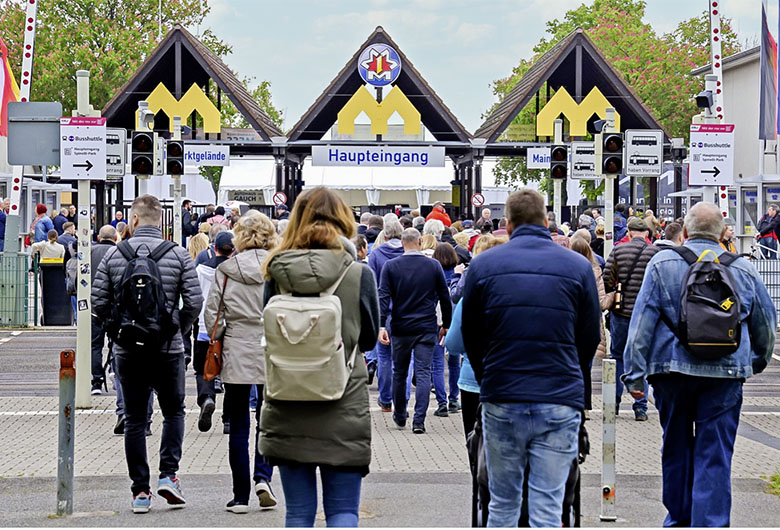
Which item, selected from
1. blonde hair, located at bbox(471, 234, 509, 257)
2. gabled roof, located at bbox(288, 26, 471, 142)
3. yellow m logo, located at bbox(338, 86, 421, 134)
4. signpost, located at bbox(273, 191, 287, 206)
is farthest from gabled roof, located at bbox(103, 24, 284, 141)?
blonde hair, located at bbox(471, 234, 509, 257)

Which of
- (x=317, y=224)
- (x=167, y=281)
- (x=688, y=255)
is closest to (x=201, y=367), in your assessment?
(x=167, y=281)

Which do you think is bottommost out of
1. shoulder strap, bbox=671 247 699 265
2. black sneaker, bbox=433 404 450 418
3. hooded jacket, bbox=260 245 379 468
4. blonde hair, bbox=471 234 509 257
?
black sneaker, bbox=433 404 450 418

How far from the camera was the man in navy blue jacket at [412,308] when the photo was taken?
11.9 metres

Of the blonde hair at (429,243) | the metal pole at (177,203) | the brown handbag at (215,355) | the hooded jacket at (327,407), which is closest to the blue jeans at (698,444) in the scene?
the hooded jacket at (327,407)

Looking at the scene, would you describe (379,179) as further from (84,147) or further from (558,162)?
(84,147)

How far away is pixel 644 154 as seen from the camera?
51.8 ft

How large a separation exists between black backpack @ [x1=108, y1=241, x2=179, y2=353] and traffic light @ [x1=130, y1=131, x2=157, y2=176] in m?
7.25

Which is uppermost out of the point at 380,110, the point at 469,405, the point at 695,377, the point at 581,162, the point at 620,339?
the point at 380,110

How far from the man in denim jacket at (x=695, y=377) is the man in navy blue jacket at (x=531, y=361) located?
145cm

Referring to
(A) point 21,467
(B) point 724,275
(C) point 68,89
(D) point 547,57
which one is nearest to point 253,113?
(D) point 547,57

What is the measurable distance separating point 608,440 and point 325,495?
9.11ft

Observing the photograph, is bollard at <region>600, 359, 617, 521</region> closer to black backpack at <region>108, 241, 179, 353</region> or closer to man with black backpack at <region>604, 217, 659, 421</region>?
black backpack at <region>108, 241, 179, 353</region>

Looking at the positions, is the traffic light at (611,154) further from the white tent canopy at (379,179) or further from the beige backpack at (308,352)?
the white tent canopy at (379,179)

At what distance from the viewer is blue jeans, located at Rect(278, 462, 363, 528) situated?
5449 mm
